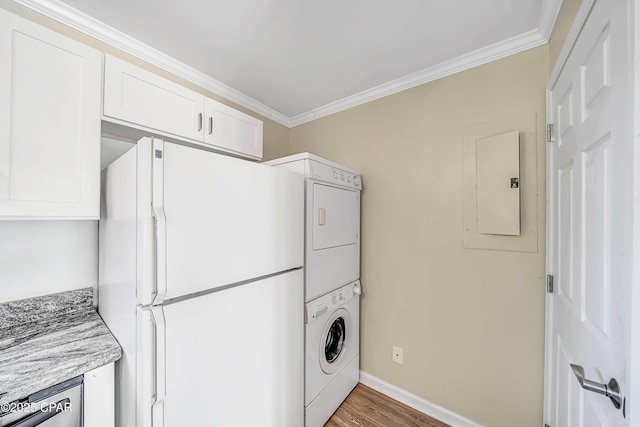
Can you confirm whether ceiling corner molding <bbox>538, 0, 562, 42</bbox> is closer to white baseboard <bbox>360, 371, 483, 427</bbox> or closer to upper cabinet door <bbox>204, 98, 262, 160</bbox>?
upper cabinet door <bbox>204, 98, 262, 160</bbox>

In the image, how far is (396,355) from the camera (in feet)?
6.15

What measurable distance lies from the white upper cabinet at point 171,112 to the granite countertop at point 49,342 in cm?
101

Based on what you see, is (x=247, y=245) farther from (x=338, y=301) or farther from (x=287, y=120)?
(x=287, y=120)

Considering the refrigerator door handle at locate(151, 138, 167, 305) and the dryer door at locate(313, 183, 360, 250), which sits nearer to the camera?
the refrigerator door handle at locate(151, 138, 167, 305)

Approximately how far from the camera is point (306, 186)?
150 cm

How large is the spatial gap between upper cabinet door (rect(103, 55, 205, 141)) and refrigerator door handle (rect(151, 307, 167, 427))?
97cm

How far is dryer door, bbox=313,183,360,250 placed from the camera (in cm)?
157

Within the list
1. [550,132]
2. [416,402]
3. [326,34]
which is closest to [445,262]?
[550,132]

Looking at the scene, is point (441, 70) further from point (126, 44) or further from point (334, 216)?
point (126, 44)

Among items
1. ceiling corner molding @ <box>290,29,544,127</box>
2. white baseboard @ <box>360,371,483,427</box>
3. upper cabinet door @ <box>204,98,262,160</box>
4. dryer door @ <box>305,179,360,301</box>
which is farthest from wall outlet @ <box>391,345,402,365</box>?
ceiling corner molding @ <box>290,29,544,127</box>

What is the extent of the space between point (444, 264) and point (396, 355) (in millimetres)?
833

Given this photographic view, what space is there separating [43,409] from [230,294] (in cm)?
67

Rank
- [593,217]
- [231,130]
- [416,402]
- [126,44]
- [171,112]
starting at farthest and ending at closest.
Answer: [416,402], [231,130], [126,44], [171,112], [593,217]

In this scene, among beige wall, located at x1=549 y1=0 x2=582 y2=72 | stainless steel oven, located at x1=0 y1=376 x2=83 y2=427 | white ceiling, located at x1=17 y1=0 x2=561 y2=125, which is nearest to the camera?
stainless steel oven, located at x1=0 y1=376 x2=83 y2=427
